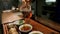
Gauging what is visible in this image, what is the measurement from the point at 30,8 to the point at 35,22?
187 mm

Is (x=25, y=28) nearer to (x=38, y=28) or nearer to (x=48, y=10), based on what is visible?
(x=38, y=28)

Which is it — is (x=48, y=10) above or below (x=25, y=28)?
above

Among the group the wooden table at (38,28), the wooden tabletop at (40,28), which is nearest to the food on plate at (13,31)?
the wooden table at (38,28)

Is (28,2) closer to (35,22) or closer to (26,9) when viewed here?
(26,9)

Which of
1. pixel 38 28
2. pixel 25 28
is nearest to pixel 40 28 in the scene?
pixel 38 28

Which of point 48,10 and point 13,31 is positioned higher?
point 48,10

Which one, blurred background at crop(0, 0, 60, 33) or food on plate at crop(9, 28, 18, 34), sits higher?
blurred background at crop(0, 0, 60, 33)

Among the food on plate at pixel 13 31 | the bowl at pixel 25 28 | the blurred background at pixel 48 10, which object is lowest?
the food on plate at pixel 13 31

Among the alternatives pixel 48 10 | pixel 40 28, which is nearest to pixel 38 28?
pixel 40 28

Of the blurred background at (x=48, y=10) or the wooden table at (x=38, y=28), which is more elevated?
the blurred background at (x=48, y=10)

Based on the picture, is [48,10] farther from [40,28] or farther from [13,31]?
[13,31]

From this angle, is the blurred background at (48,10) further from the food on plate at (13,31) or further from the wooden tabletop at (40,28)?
the food on plate at (13,31)

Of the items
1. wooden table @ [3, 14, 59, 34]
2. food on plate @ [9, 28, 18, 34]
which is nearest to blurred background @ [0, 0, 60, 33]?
wooden table @ [3, 14, 59, 34]

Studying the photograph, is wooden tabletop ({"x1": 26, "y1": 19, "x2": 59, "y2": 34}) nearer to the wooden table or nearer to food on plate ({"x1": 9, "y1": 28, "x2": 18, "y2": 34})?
the wooden table
